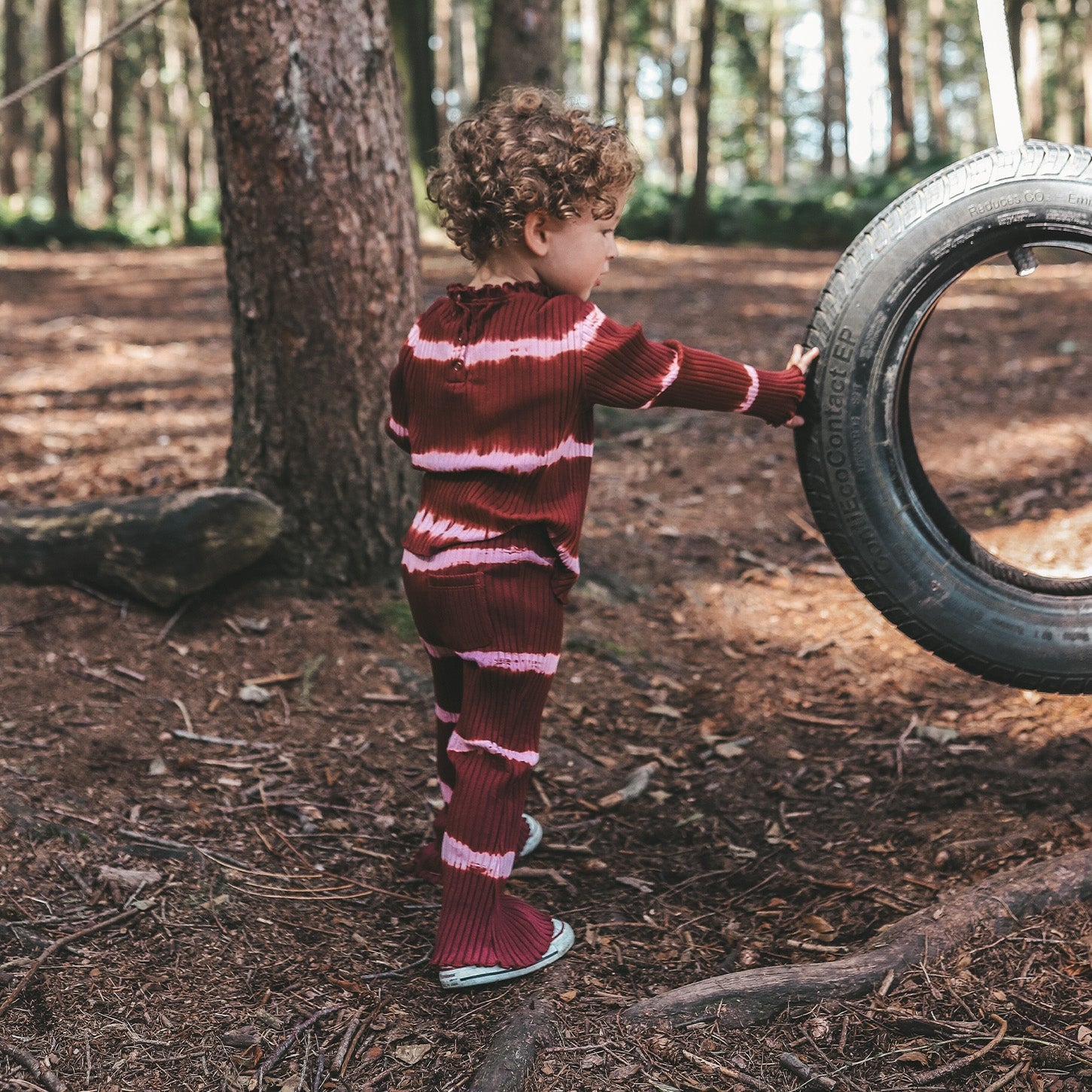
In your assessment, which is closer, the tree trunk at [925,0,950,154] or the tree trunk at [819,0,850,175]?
the tree trunk at [925,0,950,154]

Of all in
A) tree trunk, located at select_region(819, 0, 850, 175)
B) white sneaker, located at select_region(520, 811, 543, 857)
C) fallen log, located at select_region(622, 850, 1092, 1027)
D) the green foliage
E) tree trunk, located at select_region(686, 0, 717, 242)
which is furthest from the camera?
tree trunk, located at select_region(819, 0, 850, 175)

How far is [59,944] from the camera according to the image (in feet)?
7.95

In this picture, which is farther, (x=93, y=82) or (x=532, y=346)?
(x=93, y=82)

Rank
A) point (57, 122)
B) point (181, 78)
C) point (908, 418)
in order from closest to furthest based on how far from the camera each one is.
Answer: point (908, 418)
point (57, 122)
point (181, 78)

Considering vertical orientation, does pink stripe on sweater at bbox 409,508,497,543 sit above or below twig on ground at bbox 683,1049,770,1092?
above

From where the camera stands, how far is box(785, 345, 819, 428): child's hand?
2523 mm

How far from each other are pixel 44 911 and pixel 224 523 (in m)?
1.66

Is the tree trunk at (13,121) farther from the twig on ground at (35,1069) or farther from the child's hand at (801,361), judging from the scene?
the twig on ground at (35,1069)

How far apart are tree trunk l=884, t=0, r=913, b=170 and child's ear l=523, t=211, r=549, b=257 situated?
17651 mm

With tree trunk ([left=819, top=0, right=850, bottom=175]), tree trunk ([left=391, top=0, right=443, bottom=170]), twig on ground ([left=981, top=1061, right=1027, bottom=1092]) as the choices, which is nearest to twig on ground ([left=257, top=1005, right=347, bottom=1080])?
twig on ground ([left=981, top=1061, right=1027, bottom=1092])

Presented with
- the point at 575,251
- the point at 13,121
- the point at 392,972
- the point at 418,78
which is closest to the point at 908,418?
the point at 575,251

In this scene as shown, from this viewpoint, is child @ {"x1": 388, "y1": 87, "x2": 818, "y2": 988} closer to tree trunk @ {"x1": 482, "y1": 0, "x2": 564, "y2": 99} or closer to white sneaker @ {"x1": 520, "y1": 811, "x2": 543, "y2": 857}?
white sneaker @ {"x1": 520, "y1": 811, "x2": 543, "y2": 857}

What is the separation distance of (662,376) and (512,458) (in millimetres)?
363

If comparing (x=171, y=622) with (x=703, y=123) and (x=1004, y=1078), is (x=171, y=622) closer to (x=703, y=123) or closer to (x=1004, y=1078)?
(x=1004, y=1078)
